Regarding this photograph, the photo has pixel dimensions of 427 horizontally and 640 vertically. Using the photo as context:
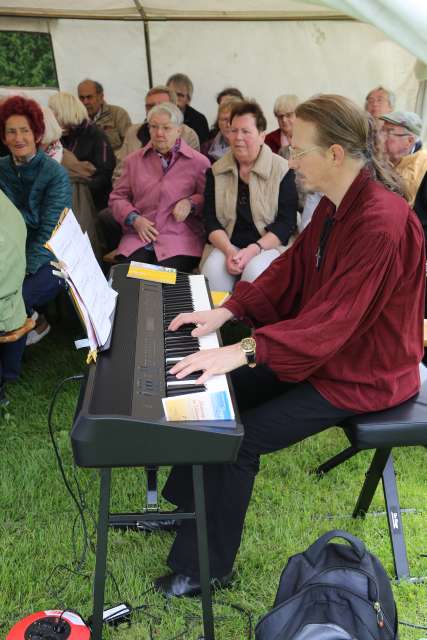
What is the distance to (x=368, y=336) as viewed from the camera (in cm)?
188

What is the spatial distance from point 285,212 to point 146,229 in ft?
2.82

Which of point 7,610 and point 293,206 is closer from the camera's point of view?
point 7,610

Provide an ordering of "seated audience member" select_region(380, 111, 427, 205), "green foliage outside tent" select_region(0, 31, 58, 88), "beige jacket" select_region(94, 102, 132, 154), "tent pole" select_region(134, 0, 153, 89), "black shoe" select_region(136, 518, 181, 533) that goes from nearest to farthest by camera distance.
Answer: "black shoe" select_region(136, 518, 181, 533) → "seated audience member" select_region(380, 111, 427, 205) → "tent pole" select_region(134, 0, 153, 89) → "green foliage outside tent" select_region(0, 31, 58, 88) → "beige jacket" select_region(94, 102, 132, 154)

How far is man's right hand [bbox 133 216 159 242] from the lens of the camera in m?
3.82

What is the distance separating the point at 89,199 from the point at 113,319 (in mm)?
2505

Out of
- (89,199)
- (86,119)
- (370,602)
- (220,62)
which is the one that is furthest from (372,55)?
(370,602)

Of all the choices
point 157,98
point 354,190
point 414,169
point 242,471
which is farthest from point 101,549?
point 157,98

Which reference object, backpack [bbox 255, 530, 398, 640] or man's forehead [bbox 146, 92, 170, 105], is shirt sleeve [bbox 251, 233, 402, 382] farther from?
man's forehead [bbox 146, 92, 170, 105]

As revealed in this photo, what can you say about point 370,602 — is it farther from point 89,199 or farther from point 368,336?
point 89,199

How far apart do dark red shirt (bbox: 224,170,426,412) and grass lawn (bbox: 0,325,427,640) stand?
66 cm

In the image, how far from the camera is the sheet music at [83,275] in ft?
5.30

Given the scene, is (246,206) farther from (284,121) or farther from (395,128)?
(284,121)

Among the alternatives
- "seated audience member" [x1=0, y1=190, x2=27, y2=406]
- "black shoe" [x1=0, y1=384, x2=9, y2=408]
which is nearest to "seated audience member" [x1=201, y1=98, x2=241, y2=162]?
"seated audience member" [x1=0, y1=190, x2=27, y2=406]

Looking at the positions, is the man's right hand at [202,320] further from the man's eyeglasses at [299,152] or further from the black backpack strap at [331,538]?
the black backpack strap at [331,538]
